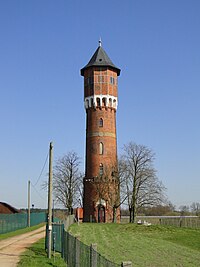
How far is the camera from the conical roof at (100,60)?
6089 cm

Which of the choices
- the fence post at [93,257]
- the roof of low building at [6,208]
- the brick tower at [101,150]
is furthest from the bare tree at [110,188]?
the fence post at [93,257]

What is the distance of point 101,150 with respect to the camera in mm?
57906

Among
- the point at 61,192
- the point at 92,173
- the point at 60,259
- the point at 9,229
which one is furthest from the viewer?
the point at 61,192

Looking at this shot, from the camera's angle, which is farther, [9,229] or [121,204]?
[121,204]

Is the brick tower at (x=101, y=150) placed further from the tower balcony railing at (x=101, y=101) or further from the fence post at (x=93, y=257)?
the fence post at (x=93, y=257)

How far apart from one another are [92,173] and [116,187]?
12.8ft

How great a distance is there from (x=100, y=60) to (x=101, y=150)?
1279 cm

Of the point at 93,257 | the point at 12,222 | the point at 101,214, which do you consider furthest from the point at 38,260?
the point at 101,214

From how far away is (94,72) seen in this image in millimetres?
60406

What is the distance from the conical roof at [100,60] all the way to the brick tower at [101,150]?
9.3 inches

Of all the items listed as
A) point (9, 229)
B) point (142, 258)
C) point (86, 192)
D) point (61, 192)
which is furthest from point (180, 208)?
point (142, 258)

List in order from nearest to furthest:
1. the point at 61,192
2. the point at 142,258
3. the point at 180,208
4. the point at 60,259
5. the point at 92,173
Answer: the point at 60,259
the point at 142,258
the point at 92,173
the point at 61,192
the point at 180,208

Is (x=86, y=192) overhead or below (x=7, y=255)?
overhead

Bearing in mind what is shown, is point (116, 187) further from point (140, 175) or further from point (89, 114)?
point (89, 114)
